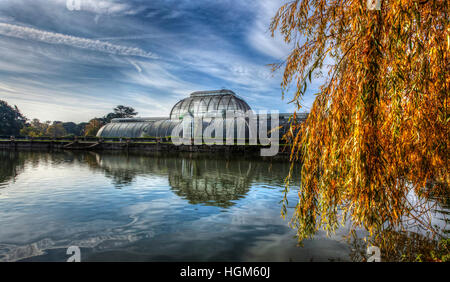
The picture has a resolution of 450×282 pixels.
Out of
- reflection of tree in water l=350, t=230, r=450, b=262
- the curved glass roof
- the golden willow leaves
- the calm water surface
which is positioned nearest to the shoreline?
the curved glass roof

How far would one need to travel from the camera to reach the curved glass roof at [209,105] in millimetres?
59906

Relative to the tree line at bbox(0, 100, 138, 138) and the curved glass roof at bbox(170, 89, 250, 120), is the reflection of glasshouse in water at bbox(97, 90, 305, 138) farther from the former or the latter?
the tree line at bbox(0, 100, 138, 138)

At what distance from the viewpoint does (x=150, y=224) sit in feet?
25.2

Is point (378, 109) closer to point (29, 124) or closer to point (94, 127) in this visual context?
point (94, 127)

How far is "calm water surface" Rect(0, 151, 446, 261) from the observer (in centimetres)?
580

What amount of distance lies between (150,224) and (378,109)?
668 centimetres

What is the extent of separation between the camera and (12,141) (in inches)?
1944

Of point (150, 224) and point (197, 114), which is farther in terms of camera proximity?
point (197, 114)

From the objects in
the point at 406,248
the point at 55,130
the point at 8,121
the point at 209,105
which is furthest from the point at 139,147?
the point at 55,130

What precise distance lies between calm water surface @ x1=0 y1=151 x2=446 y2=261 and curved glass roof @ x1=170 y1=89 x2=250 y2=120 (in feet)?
156

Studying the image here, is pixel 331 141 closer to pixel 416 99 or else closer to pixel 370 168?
pixel 370 168

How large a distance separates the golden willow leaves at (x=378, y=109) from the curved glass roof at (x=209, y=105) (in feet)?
176

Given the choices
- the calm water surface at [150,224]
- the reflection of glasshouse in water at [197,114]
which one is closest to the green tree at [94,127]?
the reflection of glasshouse in water at [197,114]
